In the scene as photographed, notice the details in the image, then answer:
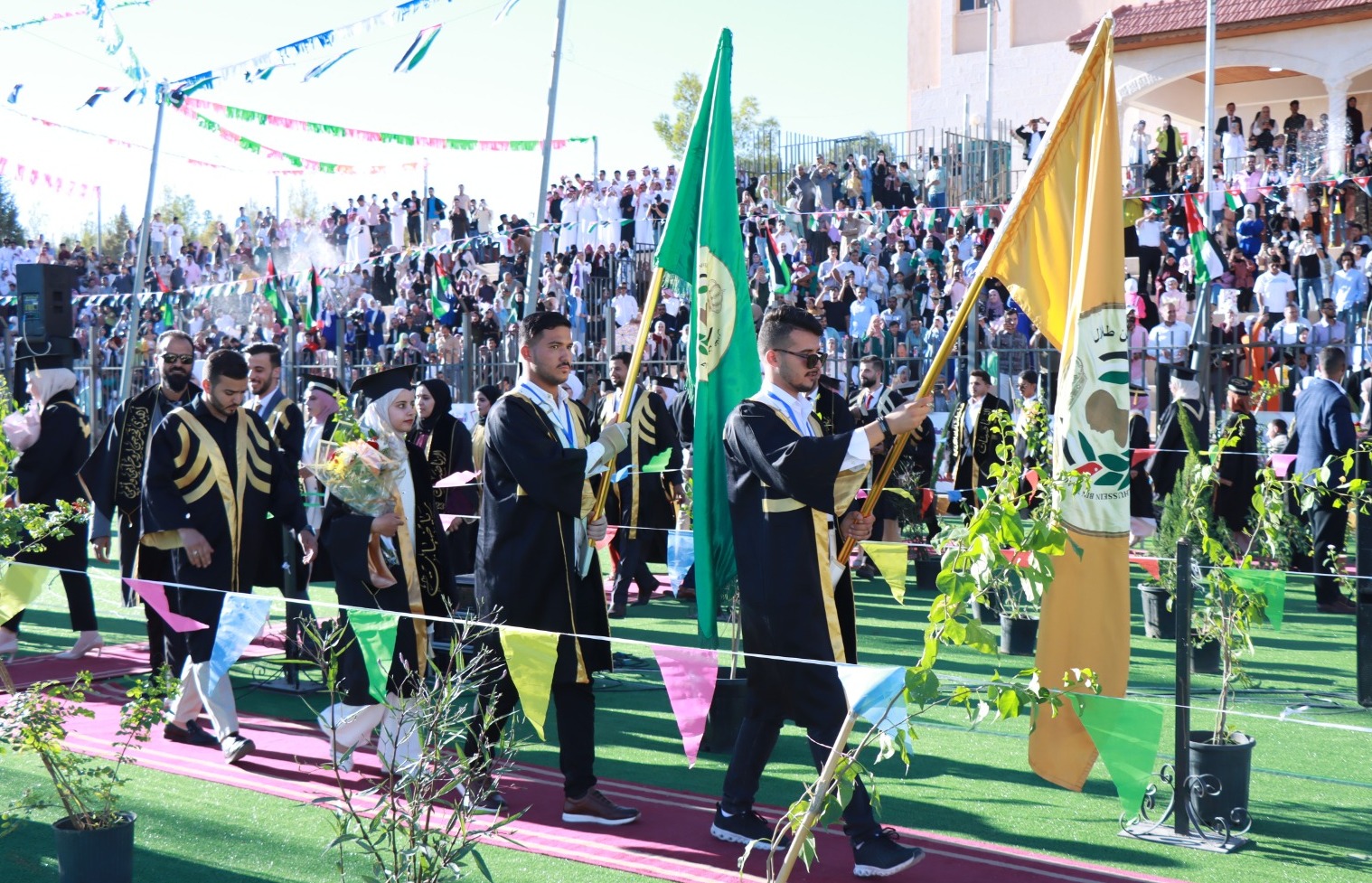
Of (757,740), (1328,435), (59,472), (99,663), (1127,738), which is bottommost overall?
(99,663)

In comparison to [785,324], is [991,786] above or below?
below

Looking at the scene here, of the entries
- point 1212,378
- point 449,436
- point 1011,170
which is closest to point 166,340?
point 449,436

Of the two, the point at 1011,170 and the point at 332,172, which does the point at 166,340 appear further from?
the point at 1011,170

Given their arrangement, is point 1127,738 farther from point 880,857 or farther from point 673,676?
point 673,676

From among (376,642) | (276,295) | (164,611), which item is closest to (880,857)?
(376,642)

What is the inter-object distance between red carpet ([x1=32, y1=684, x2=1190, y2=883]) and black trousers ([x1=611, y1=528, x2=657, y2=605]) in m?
3.74

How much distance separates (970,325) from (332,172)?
13.7 meters

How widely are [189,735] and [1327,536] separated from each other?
28.6 ft

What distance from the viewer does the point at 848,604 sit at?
534 cm

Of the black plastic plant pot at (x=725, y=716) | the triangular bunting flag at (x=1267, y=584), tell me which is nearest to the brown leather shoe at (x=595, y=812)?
the black plastic plant pot at (x=725, y=716)

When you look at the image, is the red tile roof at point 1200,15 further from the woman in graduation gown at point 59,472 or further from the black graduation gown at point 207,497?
the black graduation gown at point 207,497

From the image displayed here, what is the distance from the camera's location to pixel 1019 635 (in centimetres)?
922

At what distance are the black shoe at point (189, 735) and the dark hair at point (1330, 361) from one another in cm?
852

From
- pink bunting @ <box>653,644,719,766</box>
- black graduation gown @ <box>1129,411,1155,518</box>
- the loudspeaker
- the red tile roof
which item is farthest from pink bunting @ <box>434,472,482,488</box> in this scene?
the red tile roof
